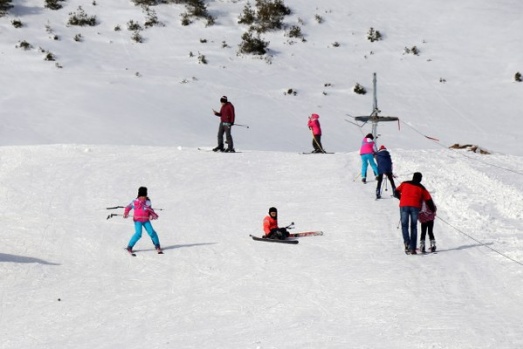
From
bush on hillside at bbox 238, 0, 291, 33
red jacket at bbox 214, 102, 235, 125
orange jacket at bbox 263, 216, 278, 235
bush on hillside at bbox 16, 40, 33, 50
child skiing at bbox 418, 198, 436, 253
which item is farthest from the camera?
bush on hillside at bbox 238, 0, 291, 33

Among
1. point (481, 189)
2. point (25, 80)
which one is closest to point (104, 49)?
point (25, 80)

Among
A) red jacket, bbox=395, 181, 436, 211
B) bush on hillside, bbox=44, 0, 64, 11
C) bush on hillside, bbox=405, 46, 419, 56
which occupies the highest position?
bush on hillside, bbox=44, 0, 64, 11

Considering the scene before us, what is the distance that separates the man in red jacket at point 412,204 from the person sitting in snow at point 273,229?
233cm

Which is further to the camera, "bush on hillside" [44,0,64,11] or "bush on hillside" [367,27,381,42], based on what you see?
"bush on hillside" [44,0,64,11]

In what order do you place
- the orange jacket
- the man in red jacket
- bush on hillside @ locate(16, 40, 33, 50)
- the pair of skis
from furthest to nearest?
1. bush on hillside @ locate(16, 40, 33, 50)
2. the orange jacket
3. the pair of skis
4. the man in red jacket

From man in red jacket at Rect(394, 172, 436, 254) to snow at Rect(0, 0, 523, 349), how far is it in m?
0.30

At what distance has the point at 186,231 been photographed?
53.3ft

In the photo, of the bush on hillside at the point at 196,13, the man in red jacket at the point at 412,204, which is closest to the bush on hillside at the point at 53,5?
the bush on hillside at the point at 196,13

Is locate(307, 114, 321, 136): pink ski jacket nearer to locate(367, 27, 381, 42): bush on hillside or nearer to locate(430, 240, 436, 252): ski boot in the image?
locate(430, 240, 436, 252): ski boot

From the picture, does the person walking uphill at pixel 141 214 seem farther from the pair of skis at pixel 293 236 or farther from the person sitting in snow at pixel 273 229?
the person sitting in snow at pixel 273 229

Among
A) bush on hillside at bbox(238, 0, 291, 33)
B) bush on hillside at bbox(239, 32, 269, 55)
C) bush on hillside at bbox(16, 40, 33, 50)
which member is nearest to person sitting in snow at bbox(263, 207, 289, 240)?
bush on hillside at bbox(239, 32, 269, 55)

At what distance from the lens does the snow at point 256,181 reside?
1059 cm

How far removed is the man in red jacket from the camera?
13703 millimetres

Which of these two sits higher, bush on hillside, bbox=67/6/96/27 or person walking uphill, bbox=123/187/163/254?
bush on hillside, bbox=67/6/96/27
